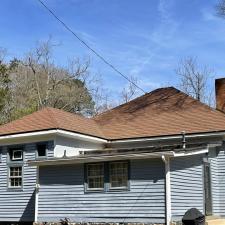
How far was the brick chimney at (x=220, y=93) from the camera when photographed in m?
28.0

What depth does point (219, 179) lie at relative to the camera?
2305cm

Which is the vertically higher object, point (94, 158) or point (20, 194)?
point (94, 158)

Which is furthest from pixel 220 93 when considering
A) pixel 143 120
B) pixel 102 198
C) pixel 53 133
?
pixel 102 198

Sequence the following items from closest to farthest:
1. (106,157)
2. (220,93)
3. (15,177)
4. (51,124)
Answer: (106,157)
(51,124)
(15,177)
(220,93)

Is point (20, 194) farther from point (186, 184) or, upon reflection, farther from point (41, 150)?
point (186, 184)

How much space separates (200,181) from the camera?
2078cm

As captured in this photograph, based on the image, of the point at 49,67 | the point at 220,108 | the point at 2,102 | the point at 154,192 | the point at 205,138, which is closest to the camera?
the point at 154,192

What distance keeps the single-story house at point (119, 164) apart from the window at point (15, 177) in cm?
5

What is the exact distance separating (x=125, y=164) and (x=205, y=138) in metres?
5.35

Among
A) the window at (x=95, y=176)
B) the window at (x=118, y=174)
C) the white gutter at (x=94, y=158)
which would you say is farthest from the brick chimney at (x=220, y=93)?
the white gutter at (x=94, y=158)

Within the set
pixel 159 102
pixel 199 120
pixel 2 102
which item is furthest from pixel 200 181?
pixel 2 102

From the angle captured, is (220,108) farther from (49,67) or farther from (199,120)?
Answer: (49,67)

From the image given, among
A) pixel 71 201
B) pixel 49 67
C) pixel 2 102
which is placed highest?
pixel 49 67

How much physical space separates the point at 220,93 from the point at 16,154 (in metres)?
12.1
